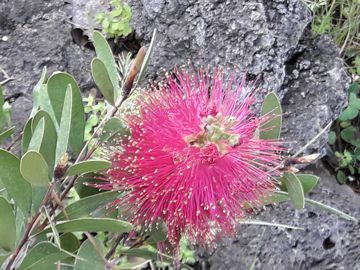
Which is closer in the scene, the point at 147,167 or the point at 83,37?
the point at 147,167

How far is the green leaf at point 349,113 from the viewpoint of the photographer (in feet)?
6.22

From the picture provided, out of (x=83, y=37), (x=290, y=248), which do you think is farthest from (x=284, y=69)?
(x=83, y=37)

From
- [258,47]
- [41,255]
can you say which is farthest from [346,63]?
[41,255]

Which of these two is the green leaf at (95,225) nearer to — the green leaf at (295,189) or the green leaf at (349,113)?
the green leaf at (295,189)

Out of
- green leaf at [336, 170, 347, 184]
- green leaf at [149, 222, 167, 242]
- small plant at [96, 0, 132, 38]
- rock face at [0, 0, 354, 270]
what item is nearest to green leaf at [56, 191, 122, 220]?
green leaf at [149, 222, 167, 242]

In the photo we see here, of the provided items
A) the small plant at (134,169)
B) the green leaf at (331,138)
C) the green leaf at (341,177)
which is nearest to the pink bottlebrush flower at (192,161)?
the small plant at (134,169)

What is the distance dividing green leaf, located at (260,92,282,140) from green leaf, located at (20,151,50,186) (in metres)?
0.37

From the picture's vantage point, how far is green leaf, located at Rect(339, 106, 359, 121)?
1.89 meters

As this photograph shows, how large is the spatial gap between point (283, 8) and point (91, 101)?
1.76ft

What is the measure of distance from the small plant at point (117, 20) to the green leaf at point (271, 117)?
0.75m

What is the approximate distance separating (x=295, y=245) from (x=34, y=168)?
2.65ft

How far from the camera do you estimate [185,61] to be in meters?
1.53

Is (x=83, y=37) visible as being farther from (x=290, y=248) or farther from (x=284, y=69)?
(x=290, y=248)

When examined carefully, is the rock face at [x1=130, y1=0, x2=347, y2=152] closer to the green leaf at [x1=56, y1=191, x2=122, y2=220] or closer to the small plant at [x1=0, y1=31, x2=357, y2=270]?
the small plant at [x1=0, y1=31, x2=357, y2=270]
